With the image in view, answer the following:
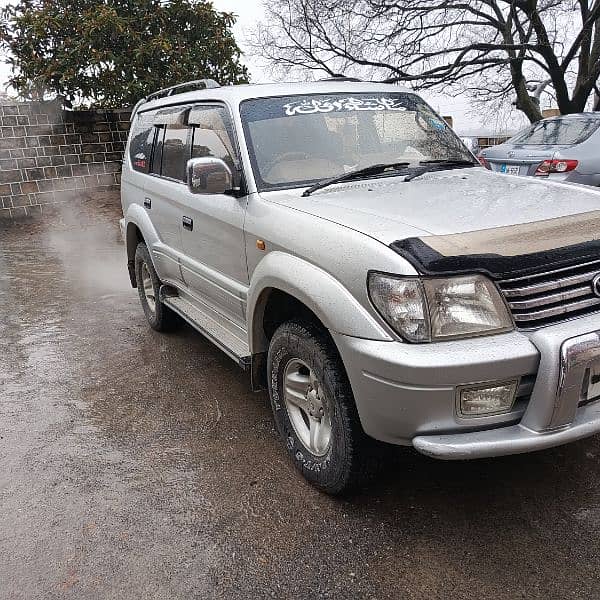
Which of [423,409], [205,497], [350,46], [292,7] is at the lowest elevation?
→ [205,497]

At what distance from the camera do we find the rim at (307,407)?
110 inches

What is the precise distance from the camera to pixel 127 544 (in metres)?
2.63

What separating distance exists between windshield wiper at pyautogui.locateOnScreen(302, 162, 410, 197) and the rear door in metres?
0.39

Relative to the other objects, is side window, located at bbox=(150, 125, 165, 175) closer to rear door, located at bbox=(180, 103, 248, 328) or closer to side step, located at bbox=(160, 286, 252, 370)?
rear door, located at bbox=(180, 103, 248, 328)

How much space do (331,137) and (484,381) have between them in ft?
6.31

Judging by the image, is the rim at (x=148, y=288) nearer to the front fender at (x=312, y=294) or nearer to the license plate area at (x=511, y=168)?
the front fender at (x=312, y=294)

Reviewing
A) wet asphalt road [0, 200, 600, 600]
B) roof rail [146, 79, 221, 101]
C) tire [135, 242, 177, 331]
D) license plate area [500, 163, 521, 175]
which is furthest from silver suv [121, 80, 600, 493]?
license plate area [500, 163, 521, 175]

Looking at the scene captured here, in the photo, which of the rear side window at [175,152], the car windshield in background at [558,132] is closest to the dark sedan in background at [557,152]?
the car windshield in background at [558,132]

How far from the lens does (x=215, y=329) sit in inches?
151

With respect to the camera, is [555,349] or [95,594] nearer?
[555,349]

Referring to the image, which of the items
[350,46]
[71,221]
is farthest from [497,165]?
[350,46]

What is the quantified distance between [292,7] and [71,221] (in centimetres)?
1025

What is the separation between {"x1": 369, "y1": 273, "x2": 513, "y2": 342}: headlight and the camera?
224 centimetres

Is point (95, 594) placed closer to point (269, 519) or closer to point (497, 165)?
point (269, 519)
